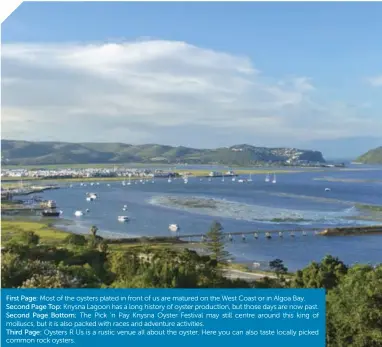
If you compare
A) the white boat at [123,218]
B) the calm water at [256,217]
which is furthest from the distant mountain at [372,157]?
the white boat at [123,218]

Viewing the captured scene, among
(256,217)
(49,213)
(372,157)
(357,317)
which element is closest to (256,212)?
(256,217)

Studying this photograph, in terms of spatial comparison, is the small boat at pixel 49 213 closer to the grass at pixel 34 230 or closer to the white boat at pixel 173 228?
the grass at pixel 34 230

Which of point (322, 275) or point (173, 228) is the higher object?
point (322, 275)

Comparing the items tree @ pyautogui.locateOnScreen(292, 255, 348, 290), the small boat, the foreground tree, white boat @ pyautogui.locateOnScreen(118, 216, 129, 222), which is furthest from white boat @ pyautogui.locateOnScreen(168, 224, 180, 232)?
the foreground tree

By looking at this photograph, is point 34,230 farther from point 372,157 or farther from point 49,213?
point 372,157

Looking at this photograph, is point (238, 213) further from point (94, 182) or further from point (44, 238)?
point (94, 182)

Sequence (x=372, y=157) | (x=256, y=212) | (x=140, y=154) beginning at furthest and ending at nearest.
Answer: (x=372, y=157), (x=140, y=154), (x=256, y=212)

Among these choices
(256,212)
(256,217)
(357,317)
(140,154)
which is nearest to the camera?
(357,317)

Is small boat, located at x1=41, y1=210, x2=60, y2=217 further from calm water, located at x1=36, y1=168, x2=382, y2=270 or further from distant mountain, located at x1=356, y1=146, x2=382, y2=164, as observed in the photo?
distant mountain, located at x1=356, y1=146, x2=382, y2=164
